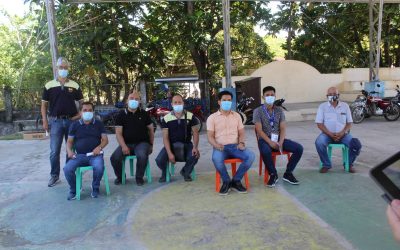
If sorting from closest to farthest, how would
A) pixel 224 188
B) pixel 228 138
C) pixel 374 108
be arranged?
pixel 224 188
pixel 228 138
pixel 374 108

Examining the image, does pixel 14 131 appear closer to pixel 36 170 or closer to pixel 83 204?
pixel 36 170

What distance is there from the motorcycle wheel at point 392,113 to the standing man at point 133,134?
785 centimetres

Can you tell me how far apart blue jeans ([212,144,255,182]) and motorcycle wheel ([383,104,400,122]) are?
24.5ft

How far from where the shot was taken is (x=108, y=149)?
306 inches

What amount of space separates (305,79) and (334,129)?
36.1ft

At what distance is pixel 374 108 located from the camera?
10867mm

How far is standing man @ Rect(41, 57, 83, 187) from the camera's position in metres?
5.23

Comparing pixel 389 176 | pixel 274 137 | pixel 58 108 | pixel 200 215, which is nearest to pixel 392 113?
pixel 274 137

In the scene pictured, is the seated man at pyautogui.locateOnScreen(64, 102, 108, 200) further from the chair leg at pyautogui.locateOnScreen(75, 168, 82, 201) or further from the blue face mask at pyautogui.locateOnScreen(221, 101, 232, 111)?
the blue face mask at pyautogui.locateOnScreen(221, 101, 232, 111)

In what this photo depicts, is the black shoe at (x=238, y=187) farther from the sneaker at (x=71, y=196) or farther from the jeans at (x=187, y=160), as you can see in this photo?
the sneaker at (x=71, y=196)

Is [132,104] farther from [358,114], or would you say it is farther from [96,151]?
[358,114]

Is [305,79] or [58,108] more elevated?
[305,79]

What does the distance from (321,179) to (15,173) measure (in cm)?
449

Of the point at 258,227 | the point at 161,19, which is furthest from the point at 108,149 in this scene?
the point at 161,19
